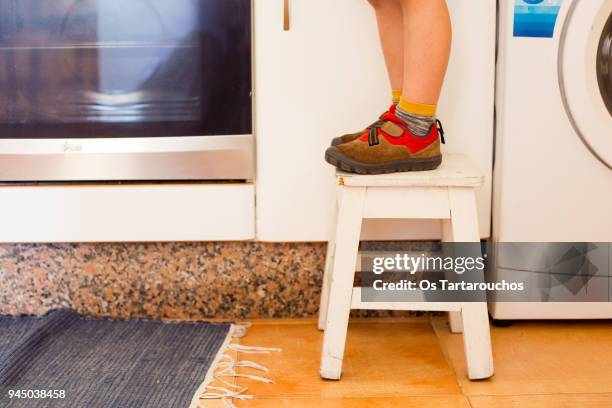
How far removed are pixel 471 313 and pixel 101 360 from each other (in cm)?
64

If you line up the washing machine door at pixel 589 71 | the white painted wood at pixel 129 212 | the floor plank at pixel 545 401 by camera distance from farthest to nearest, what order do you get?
1. the white painted wood at pixel 129 212
2. the washing machine door at pixel 589 71
3. the floor plank at pixel 545 401

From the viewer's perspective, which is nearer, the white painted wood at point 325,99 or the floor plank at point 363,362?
the floor plank at point 363,362

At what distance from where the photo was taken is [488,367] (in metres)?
1.18

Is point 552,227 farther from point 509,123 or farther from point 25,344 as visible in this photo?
point 25,344

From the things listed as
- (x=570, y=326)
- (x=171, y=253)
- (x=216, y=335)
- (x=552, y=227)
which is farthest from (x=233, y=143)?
(x=570, y=326)

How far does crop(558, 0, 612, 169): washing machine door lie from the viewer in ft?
4.22

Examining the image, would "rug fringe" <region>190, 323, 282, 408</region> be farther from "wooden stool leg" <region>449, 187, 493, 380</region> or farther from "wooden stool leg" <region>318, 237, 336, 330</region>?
"wooden stool leg" <region>449, 187, 493, 380</region>

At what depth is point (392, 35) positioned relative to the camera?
1313 mm

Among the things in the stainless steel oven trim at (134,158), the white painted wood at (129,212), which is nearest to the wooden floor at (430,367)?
the white painted wood at (129,212)

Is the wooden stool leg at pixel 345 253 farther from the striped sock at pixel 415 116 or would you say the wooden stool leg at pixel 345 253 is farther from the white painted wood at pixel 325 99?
the white painted wood at pixel 325 99

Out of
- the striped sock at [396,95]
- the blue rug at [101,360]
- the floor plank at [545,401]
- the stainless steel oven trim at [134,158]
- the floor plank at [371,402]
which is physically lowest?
the floor plank at [371,402]

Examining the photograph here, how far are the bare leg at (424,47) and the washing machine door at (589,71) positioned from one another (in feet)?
0.87

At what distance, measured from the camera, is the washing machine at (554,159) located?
131cm

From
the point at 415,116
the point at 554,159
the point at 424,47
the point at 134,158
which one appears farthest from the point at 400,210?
the point at 134,158
